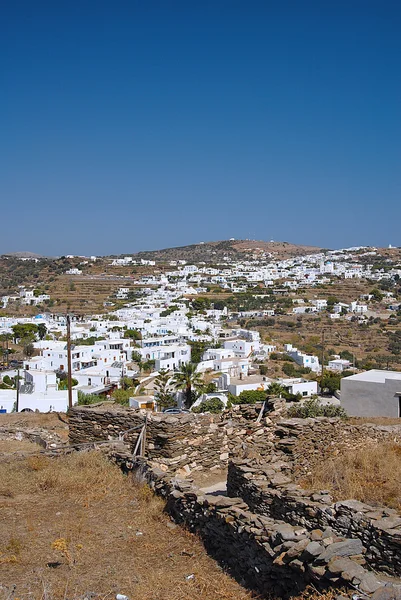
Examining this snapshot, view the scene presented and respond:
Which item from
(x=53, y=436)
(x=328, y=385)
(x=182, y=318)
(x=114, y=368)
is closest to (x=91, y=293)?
(x=182, y=318)

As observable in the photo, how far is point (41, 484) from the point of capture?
24.8ft

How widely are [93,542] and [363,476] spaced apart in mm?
3371

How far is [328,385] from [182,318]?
52886 millimetres

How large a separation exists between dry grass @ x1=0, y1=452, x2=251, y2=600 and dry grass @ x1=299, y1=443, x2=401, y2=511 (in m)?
2.02

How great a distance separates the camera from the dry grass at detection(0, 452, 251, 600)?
464 centimetres

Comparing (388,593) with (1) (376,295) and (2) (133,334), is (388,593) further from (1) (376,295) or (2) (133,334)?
(1) (376,295)

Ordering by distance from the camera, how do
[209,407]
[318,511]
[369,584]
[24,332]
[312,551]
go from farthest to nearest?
[24,332] < [209,407] < [318,511] < [312,551] < [369,584]

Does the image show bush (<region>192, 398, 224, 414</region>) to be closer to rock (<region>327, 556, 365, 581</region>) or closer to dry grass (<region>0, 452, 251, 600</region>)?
dry grass (<region>0, 452, 251, 600</region>)

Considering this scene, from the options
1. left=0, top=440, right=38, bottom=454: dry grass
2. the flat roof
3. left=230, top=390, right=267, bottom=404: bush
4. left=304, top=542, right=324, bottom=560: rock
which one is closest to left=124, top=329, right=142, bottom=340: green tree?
left=230, top=390, right=267, bottom=404: bush

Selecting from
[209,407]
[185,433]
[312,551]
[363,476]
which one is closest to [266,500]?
[363,476]

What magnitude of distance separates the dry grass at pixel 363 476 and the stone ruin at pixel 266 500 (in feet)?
1.75

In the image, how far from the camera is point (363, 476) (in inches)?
272

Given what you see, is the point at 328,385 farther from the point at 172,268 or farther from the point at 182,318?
the point at 172,268

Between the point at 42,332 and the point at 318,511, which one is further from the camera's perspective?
the point at 42,332
